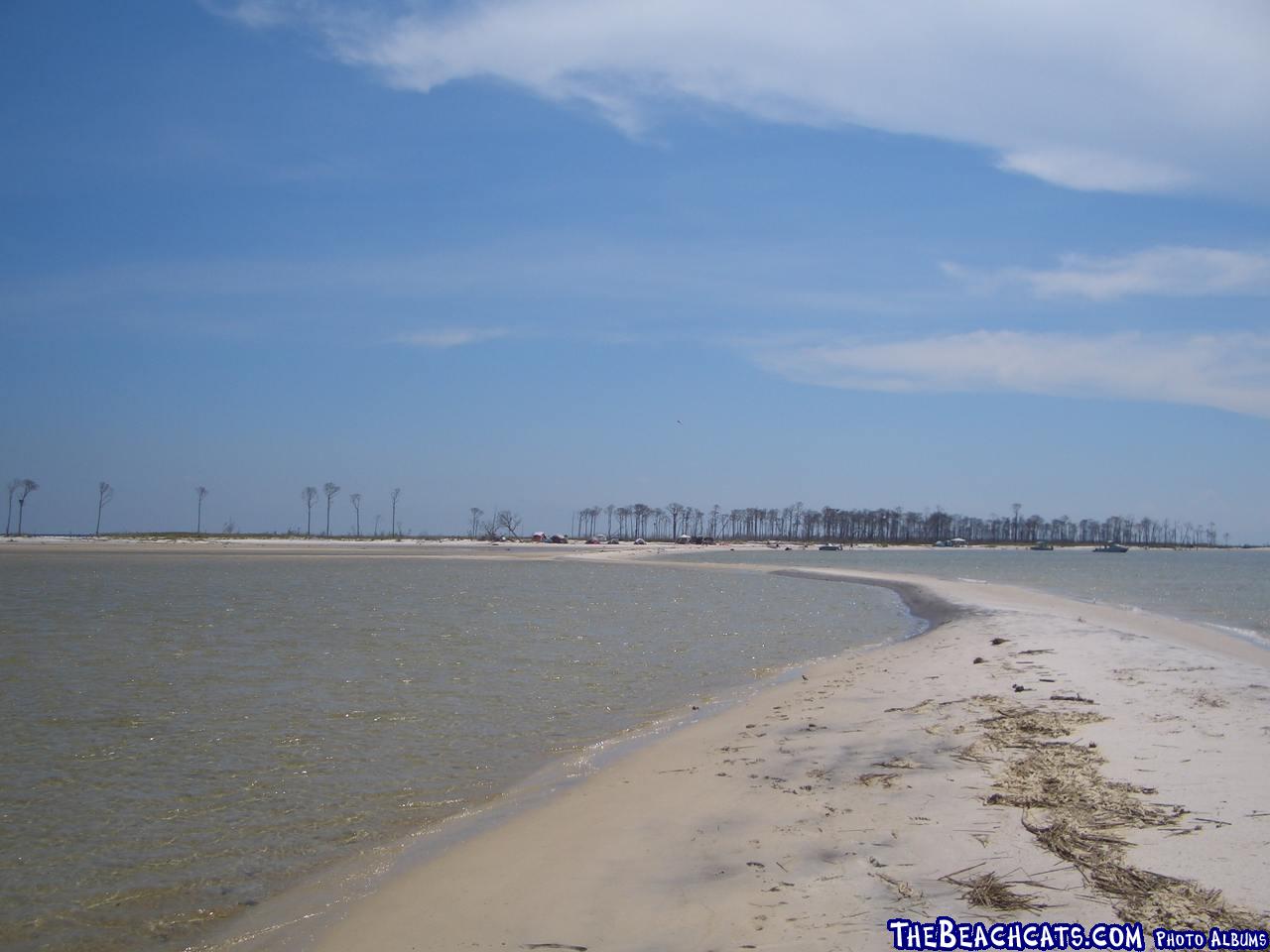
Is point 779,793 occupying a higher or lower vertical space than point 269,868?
higher

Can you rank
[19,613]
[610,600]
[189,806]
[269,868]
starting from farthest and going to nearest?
1. [610,600]
2. [19,613]
3. [189,806]
4. [269,868]

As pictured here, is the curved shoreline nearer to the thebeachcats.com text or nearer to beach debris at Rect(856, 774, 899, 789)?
beach debris at Rect(856, 774, 899, 789)

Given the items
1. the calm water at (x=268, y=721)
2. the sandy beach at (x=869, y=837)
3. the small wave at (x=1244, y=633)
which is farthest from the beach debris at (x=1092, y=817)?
the small wave at (x=1244, y=633)

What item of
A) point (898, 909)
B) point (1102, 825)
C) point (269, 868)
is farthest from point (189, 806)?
point (1102, 825)

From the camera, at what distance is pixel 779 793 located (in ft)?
27.0

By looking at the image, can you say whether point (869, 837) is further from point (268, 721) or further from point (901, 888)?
point (268, 721)

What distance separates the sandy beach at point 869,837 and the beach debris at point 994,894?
1 centimetres

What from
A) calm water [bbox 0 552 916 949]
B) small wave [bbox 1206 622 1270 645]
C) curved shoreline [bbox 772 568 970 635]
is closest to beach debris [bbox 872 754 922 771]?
calm water [bbox 0 552 916 949]

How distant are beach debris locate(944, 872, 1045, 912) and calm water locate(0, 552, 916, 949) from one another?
199 inches

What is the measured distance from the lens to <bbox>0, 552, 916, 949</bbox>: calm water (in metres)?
7.16

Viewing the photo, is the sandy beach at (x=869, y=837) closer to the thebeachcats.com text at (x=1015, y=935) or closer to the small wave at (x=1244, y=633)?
the thebeachcats.com text at (x=1015, y=935)

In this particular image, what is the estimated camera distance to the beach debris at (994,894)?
16.7ft

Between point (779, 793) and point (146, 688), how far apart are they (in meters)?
11.4

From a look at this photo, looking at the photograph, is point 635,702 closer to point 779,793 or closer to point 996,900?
point 779,793
